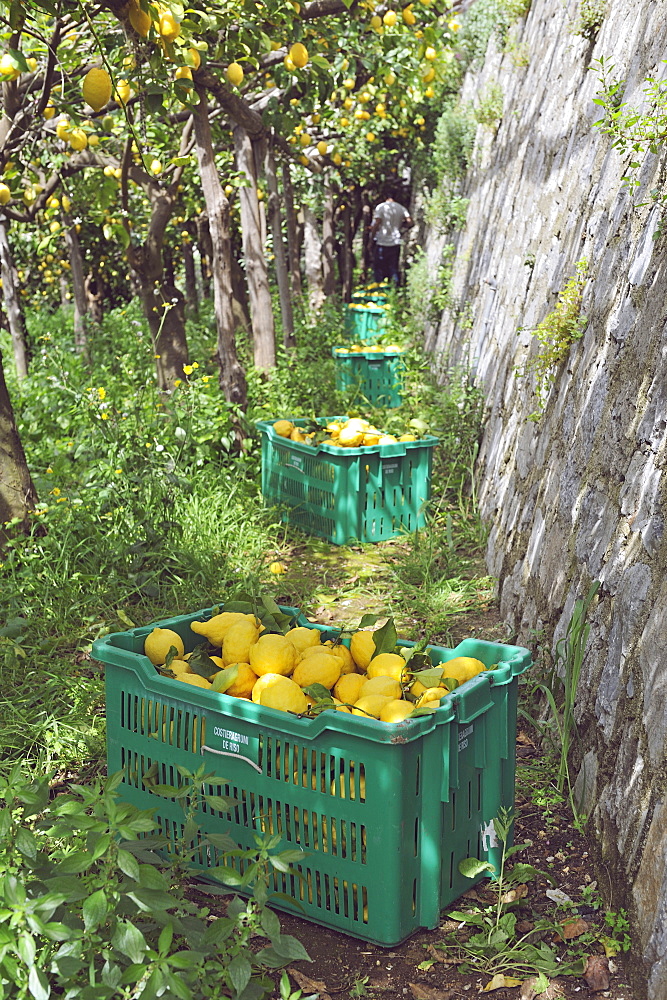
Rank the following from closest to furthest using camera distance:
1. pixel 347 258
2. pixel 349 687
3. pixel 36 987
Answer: pixel 36 987
pixel 349 687
pixel 347 258

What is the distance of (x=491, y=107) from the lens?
346 inches

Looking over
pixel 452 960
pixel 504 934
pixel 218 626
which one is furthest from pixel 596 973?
pixel 218 626

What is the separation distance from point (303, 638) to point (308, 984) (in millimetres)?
1007

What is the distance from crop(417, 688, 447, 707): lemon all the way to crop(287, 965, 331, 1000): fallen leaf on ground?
0.71m

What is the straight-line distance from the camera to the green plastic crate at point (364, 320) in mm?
12172

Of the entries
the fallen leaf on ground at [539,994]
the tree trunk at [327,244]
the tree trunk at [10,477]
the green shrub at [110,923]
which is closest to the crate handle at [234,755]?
the green shrub at [110,923]

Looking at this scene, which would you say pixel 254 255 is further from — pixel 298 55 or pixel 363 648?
pixel 363 648

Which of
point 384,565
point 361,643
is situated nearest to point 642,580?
point 361,643

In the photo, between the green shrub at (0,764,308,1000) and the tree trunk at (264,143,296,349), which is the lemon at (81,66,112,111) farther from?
the tree trunk at (264,143,296,349)

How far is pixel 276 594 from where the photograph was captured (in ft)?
16.3

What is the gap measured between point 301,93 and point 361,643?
436cm

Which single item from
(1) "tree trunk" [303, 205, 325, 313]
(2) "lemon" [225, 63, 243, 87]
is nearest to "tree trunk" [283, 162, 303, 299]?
(1) "tree trunk" [303, 205, 325, 313]

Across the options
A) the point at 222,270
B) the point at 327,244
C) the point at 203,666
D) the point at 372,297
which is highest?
the point at 222,270

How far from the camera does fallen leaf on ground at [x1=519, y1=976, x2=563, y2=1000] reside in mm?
2309
